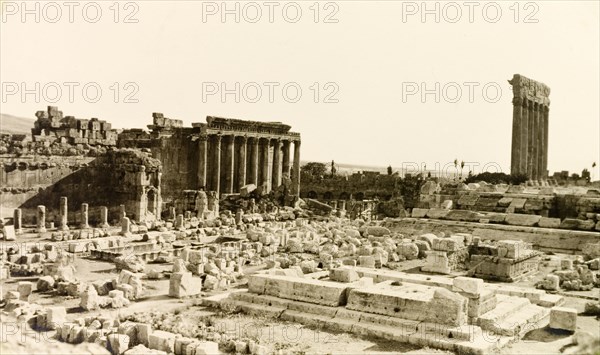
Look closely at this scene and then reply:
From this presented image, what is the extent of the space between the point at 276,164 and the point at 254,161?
3324mm

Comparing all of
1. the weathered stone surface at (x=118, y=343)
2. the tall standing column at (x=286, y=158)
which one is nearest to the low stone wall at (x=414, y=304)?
the weathered stone surface at (x=118, y=343)

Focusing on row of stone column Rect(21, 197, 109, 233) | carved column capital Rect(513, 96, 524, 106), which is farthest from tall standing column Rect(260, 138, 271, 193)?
row of stone column Rect(21, 197, 109, 233)

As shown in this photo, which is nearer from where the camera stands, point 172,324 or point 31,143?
point 172,324

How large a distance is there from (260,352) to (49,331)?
414 centimetres

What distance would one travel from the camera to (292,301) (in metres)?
12.7

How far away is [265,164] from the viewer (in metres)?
45.5

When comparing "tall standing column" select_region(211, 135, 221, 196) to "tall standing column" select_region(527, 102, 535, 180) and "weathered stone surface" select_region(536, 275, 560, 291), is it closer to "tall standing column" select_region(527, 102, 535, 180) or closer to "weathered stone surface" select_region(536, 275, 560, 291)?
"tall standing column" select_region(527, 102, 535, 180)

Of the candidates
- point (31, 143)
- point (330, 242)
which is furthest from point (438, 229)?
point (31, 143)

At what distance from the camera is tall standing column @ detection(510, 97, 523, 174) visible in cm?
3930

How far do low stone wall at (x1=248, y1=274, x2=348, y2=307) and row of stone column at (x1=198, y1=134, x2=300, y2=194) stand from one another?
2684cm

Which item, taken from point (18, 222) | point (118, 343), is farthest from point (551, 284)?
point (18, 222)

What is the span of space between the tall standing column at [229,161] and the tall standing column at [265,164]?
3267 mm

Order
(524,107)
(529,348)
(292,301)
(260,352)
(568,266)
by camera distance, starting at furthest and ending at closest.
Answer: (524,107) → (568,266) → (292,301) → (529,348) → (260,352)

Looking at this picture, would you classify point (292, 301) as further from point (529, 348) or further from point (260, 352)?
point (529, 348)
